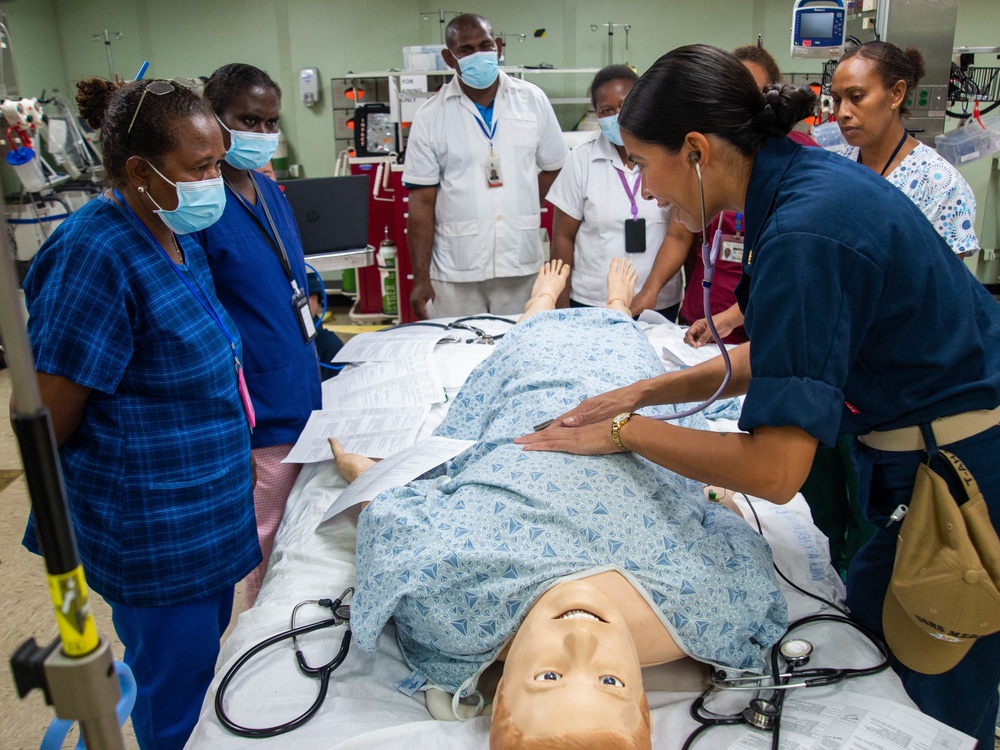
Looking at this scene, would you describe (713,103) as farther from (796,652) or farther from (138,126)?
(138,126)

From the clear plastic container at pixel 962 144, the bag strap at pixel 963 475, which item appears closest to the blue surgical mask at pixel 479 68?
the clear plastic container at pixel 962 144

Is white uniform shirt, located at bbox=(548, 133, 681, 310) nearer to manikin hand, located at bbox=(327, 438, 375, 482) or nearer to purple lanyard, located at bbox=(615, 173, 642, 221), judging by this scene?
purple lanyard, located at bbox=(615, 173, 642, 221)

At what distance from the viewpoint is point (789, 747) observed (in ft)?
3.31

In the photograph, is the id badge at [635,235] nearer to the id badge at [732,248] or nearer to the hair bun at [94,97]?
the id badge at [732,248]

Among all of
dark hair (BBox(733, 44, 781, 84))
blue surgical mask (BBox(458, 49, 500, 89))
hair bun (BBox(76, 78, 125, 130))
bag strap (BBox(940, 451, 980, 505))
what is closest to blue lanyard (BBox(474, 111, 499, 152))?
blue surgical mask (BBox(458, 49, 500, 89))

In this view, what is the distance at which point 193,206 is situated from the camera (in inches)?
54.0

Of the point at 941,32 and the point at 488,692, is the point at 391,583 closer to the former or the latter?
the point at 488,692

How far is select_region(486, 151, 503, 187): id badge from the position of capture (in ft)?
10.1

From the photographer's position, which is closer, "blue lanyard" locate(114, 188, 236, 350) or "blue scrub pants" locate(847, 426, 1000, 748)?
"blue scrub pants" locate(847, 426, 1000, 748)

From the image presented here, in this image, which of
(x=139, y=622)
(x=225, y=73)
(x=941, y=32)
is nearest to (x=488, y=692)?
(x=139, y=622)

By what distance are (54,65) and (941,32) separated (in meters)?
5.99

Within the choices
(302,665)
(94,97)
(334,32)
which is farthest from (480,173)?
(334,32)

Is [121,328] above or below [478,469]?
above

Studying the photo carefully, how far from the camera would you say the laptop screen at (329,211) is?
8.29 feet
